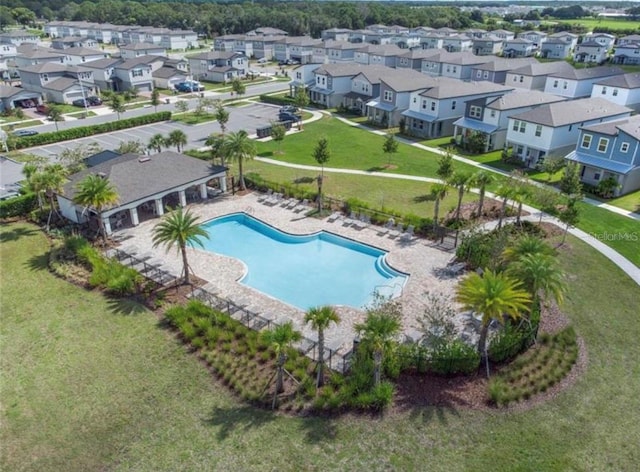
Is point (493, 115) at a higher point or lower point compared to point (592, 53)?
lower

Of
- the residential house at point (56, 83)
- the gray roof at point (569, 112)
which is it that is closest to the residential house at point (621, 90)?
the gray roof at point (569, 112)

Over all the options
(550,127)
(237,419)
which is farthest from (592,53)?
(237,419)

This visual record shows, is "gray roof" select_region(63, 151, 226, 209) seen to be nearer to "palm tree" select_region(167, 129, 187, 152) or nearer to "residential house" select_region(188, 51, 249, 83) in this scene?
"palm tree" select_region(167, 129, 187, 152)

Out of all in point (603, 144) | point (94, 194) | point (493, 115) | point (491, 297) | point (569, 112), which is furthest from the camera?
point (493, 115)

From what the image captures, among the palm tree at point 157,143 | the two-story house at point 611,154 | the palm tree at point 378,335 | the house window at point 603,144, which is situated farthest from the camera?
the palm tree at point 157,143

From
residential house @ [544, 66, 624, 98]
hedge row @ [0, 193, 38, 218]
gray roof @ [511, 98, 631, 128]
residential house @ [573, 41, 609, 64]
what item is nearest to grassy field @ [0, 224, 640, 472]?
hedge row @ [0, 193, 38, 218]

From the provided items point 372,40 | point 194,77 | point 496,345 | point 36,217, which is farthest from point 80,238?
point 372,40

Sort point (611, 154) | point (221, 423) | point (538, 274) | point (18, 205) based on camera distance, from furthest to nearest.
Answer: point (611, 154)
point (18, 205)
point (538, 274)
point (221, 423)

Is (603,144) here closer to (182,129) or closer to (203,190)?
(203,190)

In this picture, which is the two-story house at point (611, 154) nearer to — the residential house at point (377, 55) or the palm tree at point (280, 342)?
the palm tree at point (280, 342)
